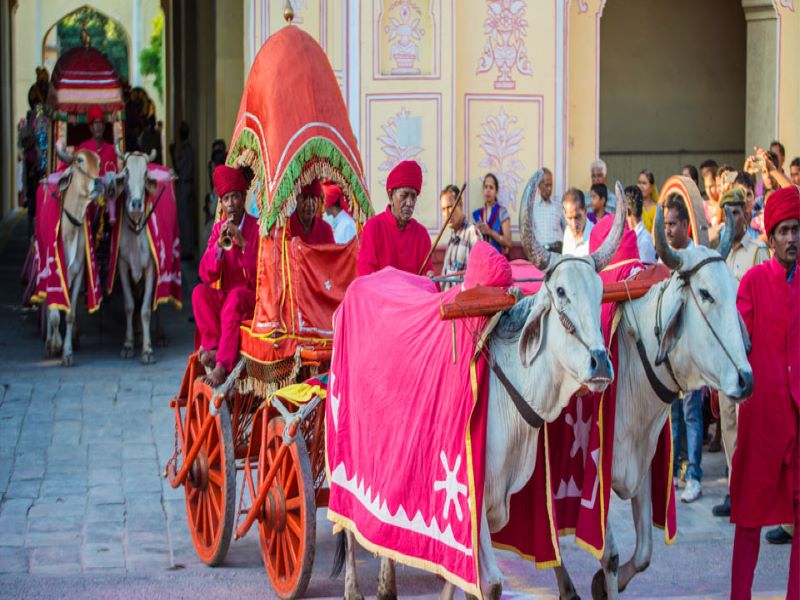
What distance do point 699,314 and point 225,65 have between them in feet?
43.2

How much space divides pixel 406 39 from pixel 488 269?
9704 millimetres

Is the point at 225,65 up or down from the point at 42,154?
up

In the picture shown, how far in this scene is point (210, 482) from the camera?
784cm

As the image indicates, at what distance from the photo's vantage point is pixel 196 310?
8.08 m

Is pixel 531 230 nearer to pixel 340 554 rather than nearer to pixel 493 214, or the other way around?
pixel 340 554

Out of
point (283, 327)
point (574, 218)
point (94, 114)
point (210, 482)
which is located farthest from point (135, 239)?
point (283, 327)

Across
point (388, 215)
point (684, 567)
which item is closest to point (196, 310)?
point (388, 215)

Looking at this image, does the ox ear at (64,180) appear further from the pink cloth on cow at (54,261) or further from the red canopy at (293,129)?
the red canopy at (293,129)

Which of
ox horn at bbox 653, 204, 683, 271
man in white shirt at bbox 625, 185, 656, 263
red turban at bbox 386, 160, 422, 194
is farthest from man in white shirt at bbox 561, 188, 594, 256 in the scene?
ox horn at bbox 653, 204, 683, 271

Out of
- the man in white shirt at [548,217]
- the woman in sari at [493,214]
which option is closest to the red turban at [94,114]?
the woman in sari at [493,214]

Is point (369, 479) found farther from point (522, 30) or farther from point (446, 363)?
point (522, 30)

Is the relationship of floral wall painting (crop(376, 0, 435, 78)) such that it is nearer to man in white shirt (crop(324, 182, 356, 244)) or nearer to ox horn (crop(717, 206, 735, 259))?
man in white shirt (crop(324, 182, 356, 244))

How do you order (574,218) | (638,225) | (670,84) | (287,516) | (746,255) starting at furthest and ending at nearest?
(670,84)
(574,218)
(638,225)
(746,255)
(287,516)

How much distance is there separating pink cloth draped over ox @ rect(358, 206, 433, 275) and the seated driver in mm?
514
